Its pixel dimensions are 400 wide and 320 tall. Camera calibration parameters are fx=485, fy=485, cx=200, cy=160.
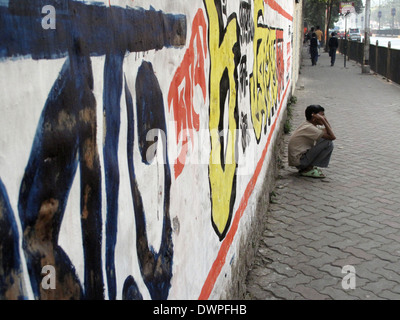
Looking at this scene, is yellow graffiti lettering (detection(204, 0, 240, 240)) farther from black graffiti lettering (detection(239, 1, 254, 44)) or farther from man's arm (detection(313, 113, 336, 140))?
man's arm (detection(313, 113, 336, 140))

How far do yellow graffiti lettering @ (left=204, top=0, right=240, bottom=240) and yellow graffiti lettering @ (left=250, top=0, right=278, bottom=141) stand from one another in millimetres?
1097

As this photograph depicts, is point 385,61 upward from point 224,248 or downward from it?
upward

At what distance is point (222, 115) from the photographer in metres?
2.89

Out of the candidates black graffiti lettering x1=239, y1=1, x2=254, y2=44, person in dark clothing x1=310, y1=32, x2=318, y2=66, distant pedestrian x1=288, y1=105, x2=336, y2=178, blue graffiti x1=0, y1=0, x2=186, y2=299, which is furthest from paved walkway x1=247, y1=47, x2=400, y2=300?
person in dark clothing x1=310, y1=32, x2=318, y2=66

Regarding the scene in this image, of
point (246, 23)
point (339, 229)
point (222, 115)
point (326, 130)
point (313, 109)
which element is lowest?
point (339, 229)

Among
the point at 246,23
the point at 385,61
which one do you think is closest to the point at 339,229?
the point at 246,23

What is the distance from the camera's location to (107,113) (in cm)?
136

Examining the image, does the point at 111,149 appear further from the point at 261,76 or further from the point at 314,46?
the point at 314,46

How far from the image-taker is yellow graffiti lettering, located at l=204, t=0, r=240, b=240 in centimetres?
262

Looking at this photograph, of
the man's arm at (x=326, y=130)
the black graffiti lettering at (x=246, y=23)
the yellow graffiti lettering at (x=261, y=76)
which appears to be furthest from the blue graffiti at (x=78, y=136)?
the man's arm at (x=326, y=130)

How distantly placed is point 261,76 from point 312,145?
1764mm
